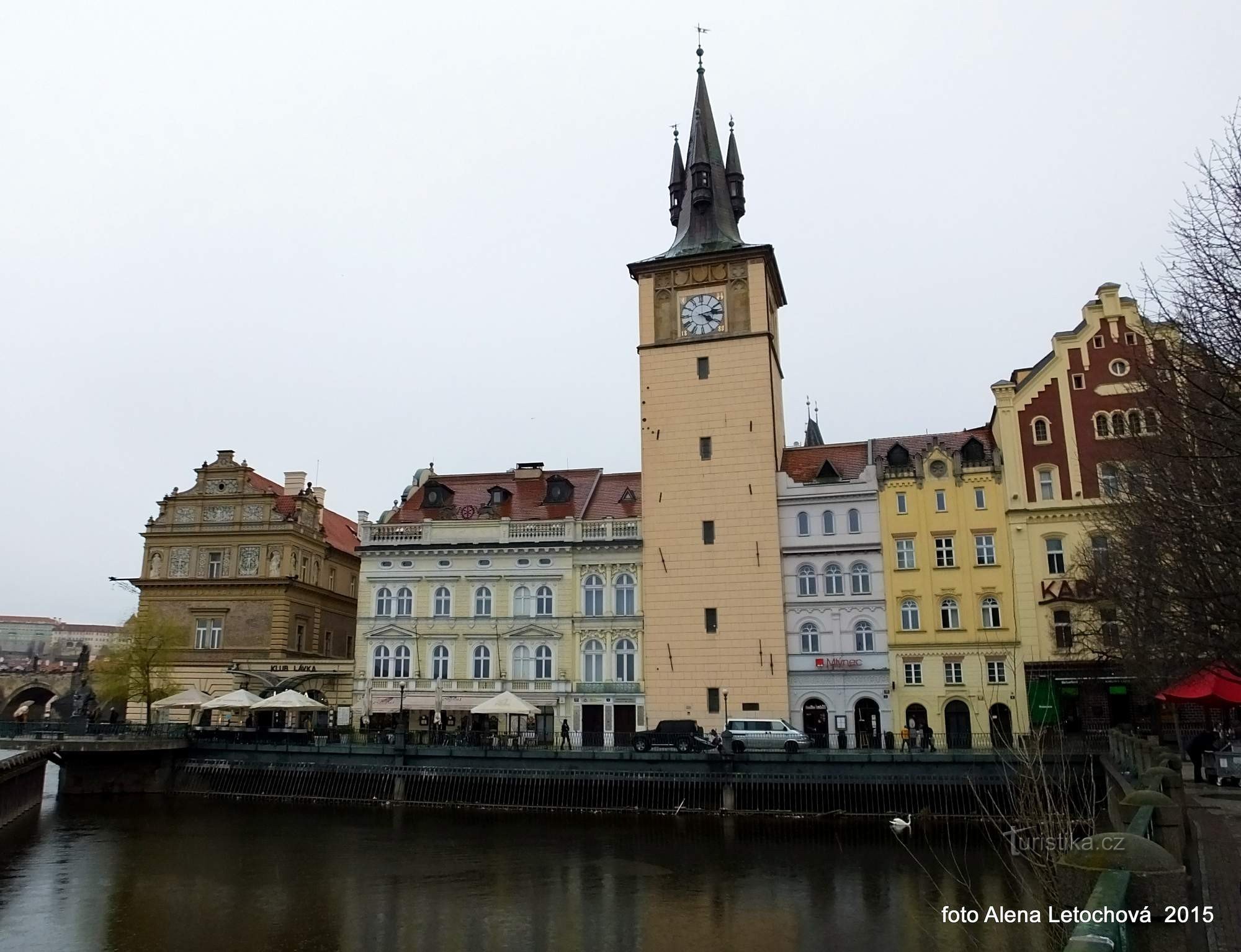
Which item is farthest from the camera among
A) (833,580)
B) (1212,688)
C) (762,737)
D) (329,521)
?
(329,521)

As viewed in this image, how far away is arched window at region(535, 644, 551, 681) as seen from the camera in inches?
1879

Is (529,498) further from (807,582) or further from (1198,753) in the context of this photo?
(1198,753)

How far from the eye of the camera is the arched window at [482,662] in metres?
48.3

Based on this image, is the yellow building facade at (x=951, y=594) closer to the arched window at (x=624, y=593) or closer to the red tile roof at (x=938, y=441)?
the red tile roof at (x=938, y=441)

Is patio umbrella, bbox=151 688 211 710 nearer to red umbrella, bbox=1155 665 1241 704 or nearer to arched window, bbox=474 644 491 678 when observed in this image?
arched window, bbox=474 644 491 678

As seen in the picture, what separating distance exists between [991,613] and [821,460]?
→ 1140 centimetres

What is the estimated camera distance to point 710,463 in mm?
48375

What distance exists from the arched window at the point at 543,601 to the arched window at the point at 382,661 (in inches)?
330

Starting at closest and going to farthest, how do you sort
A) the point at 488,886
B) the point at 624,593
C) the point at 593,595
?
the point at 488,886
the point at 624,593
the point at 593,595

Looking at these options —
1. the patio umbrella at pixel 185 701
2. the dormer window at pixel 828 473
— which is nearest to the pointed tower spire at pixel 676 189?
the dormer window at pixel 828 473

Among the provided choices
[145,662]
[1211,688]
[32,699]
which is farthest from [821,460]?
[32,699]

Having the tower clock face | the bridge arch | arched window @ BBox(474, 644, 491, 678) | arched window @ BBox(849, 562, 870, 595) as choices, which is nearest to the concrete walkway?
arched window @ BBox(849, 562, 870, 595)

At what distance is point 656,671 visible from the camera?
46.6 meters

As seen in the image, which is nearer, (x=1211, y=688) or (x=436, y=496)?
(x=1211, y=688)
